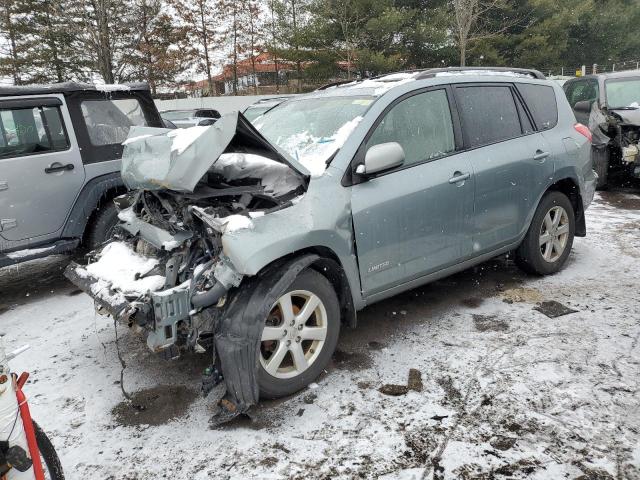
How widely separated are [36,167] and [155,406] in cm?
303

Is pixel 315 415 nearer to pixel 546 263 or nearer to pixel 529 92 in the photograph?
pixel 546 263

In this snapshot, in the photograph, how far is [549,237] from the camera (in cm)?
469

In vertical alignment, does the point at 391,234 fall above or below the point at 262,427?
above

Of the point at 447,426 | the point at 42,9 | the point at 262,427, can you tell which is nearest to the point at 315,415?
the point at 262,427

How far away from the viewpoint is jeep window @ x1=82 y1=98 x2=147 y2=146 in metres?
5.27

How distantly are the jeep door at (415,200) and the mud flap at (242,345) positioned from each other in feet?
2.56

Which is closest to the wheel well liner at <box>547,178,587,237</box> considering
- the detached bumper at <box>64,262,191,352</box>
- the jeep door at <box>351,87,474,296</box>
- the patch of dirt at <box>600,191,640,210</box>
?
the jeep door at <box>351,87,474,296</box>

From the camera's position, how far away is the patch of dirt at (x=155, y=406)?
2898mm

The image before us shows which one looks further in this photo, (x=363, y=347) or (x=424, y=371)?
(x=363, y=347)

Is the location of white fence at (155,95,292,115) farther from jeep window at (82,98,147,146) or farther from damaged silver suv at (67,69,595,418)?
damaged silver suv at (67,69,595,418)

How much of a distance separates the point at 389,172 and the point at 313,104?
1.05 meters

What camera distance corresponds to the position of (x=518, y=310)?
4105 mm

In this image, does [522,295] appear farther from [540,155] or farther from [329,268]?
[329,268]

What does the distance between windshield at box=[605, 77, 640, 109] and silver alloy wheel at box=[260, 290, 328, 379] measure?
302 inches
